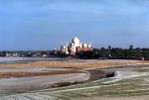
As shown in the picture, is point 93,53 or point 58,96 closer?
point 58,96

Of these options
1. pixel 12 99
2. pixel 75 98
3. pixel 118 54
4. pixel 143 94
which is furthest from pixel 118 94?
pixel 118 54

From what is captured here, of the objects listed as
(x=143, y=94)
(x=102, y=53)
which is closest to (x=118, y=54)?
(x=102, y=53)

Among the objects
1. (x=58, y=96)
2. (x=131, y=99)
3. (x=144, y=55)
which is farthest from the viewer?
(x=144, y=55)

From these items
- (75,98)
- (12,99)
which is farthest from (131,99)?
(12,99)

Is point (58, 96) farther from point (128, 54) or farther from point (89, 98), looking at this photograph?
point (128, 54)

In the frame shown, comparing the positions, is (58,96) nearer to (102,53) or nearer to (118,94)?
(118,94)

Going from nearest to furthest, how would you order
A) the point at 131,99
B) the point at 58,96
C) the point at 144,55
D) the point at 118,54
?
1. the point at 131,99
2. the point at 58,96
3. the point at 144,55
4. the point at 118,54

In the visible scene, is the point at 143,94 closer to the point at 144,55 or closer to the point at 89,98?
the point at 89,98

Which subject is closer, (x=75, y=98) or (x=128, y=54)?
(x=75, y=98)

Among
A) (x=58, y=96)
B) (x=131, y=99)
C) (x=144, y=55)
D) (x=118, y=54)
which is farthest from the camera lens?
(x=118, y=54)
